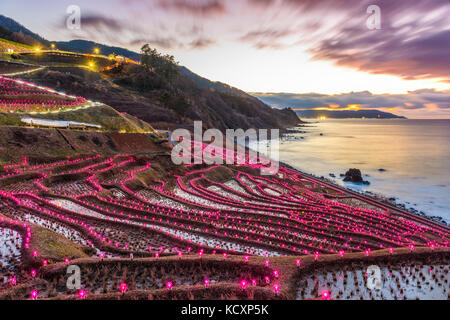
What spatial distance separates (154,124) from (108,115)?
917 inches

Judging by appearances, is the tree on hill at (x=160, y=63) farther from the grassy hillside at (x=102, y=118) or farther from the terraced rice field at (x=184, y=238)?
the terraced rice field at (x=184, y=238)

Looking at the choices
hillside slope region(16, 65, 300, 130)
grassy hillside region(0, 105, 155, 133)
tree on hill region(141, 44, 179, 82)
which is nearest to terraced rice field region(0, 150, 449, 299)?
grassy hillside region(0, 105, 155, 133)

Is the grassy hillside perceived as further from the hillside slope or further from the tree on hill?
the tree on hill

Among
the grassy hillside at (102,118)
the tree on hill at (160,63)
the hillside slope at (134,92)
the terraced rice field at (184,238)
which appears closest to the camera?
the terraced rice field at (184,238)

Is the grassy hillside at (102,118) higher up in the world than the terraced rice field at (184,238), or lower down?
higher up

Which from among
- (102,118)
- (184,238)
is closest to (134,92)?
(102,118)

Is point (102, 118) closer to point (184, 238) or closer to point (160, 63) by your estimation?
point (184, 238)

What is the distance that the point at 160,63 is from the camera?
121500 mm

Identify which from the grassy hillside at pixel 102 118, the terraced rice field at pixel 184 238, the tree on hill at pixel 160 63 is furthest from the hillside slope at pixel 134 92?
the terraced rice field at pixel 184 238

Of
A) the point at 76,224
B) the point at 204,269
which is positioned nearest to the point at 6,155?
the point at 76,224

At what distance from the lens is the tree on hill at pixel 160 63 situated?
4678 inches

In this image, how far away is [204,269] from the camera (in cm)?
1334

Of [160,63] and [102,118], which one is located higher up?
[160,63]
